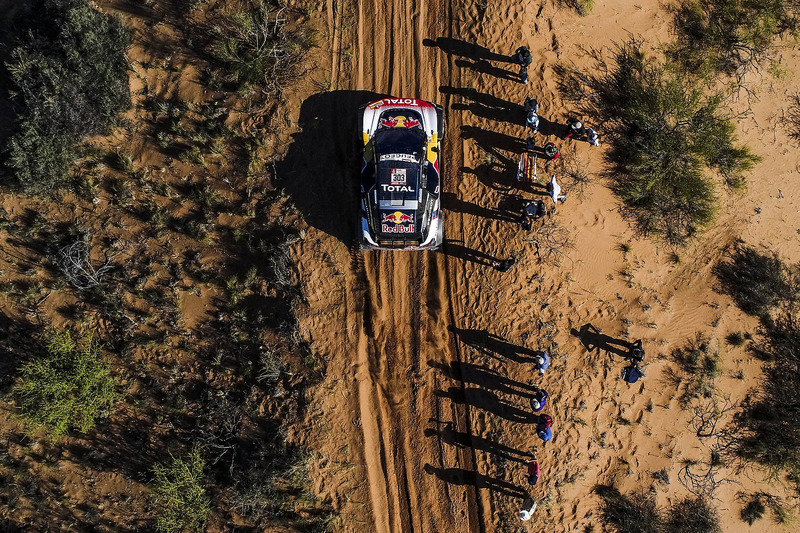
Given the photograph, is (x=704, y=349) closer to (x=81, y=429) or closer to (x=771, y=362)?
(x=771, y=362)

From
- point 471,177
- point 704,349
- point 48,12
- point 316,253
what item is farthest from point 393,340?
point 48,12

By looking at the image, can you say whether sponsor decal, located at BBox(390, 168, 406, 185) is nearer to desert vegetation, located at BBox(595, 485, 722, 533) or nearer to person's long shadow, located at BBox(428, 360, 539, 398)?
person's long shadow, located at BBox(428, 360, 539, 398)

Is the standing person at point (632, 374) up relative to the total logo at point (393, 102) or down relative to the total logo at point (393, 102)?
down

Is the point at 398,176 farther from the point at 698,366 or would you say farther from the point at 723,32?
the point at 723,32

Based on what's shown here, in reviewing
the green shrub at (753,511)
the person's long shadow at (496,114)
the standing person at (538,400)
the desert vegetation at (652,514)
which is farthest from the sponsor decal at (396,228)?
the green shrub at (753,511)

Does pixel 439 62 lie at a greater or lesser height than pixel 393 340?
greater

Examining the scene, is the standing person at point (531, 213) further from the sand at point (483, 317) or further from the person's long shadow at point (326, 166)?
the person's long shadow at point (326, 166)

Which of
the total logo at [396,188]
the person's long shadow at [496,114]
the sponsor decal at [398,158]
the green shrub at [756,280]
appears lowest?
the green shrub at [756,280]
